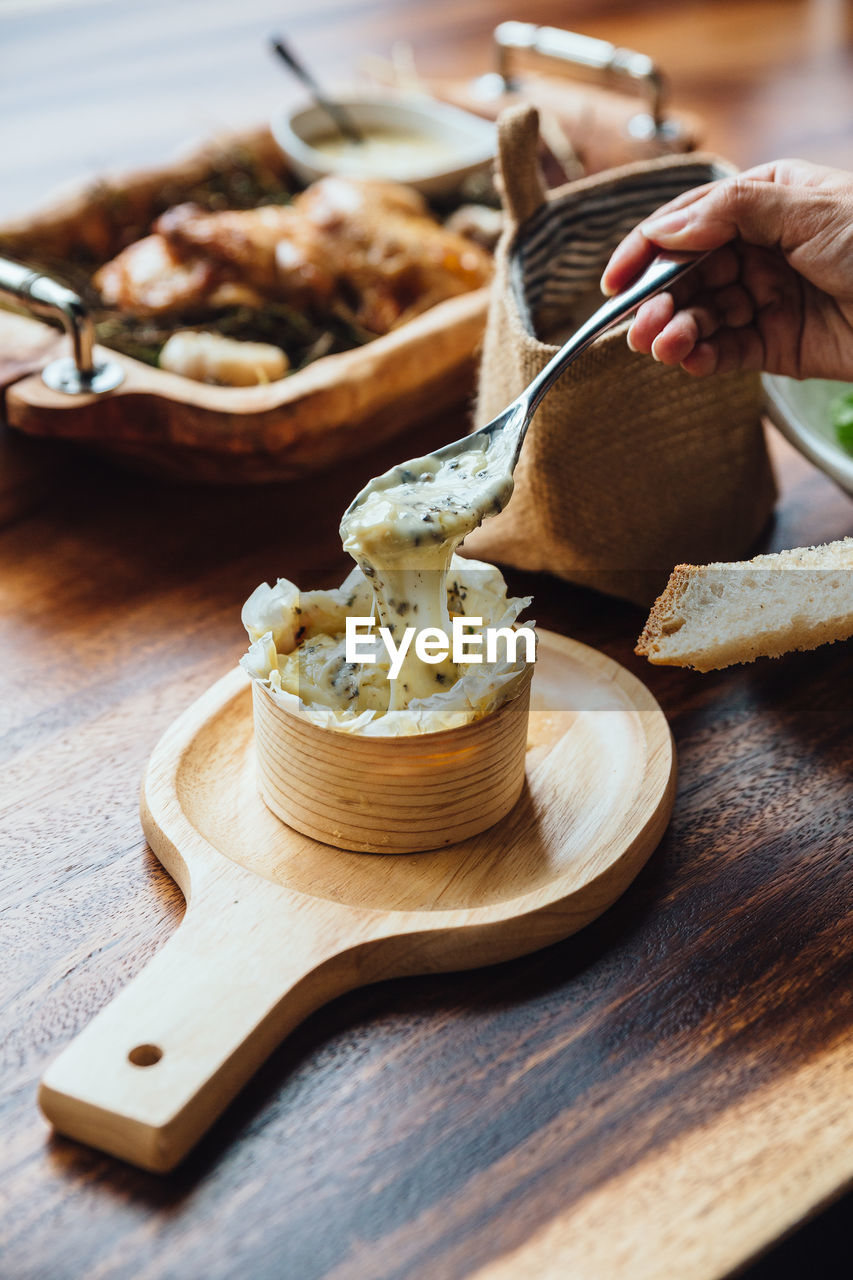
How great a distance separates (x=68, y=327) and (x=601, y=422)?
62 cm

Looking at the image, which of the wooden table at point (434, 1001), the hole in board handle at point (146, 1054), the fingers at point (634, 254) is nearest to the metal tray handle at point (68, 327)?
the wooden table at point (434, 1001)

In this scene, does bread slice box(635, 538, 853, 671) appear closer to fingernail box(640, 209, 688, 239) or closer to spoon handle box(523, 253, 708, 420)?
spoon handle box(523, 253, 708, 420)

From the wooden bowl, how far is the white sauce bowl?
4.25 ft

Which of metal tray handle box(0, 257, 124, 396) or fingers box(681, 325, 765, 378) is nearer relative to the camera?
fingers box(681, 325, 765, 378)

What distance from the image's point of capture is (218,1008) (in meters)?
0.86

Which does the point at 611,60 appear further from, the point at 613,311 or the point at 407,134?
the point at 613,311

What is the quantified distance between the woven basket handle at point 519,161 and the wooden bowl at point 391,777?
23.8 inches

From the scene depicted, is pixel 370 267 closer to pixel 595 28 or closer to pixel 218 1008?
pixel 218 1008

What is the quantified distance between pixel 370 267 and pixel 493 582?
32.7 inches

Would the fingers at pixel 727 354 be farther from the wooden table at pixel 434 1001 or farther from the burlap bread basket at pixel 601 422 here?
the wooden table at pixel 434 1001

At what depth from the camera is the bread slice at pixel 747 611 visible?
3.64 ft

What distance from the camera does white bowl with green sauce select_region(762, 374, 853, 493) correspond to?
133cm

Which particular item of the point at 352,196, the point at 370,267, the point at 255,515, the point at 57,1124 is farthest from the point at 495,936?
the point at 352,196

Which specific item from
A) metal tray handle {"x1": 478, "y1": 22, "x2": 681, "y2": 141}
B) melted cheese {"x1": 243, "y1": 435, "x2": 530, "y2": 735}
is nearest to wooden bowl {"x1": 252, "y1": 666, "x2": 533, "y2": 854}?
melted cheese {"x1": 243, "y1": 435, "x2": 530, "y2": 735}
